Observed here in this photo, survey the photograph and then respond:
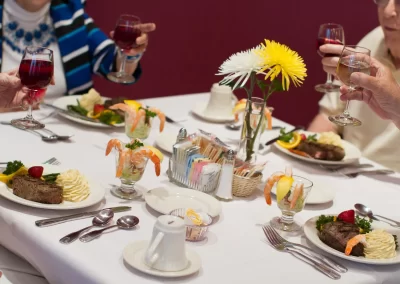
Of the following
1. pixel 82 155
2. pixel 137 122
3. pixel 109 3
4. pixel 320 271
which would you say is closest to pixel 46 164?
pixel 82 155

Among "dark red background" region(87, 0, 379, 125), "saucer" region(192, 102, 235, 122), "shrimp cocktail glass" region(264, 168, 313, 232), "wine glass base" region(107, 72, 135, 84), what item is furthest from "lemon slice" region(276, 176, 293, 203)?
"dark red background" region(87, 0, 379, 125)

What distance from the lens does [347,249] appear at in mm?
1486

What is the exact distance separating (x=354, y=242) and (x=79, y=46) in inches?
73.2

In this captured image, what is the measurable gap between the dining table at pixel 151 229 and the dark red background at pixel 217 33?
185 cm

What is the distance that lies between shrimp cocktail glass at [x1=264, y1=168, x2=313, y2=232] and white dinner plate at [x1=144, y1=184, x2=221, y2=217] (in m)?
0.15

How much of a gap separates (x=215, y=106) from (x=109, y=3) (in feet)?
5.29

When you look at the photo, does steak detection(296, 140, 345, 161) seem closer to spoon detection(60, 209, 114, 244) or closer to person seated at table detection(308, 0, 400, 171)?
person seated at table detection(308, 0, 400, 171)

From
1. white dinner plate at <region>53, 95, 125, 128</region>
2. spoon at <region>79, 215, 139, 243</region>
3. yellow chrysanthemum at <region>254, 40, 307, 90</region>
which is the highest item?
yellow chrysanthemum at <region>254, 40, 307, 90</region>

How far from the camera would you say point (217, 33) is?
14.2 feet

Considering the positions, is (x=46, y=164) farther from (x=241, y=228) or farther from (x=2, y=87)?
(x=241, y=228)

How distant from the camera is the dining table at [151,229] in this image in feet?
4.50

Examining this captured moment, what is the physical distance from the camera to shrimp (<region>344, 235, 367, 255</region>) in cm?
148

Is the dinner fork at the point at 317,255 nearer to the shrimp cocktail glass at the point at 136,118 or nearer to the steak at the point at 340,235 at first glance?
the steak at the point at 340,235

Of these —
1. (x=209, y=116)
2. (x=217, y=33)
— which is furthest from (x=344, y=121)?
(x=217, y=33)
